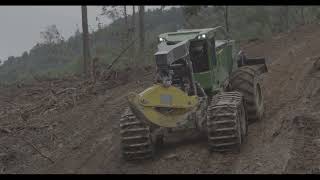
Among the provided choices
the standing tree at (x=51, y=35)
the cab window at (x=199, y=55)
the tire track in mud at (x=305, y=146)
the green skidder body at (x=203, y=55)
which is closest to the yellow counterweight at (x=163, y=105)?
the green skidder body at (x=203, y=55)

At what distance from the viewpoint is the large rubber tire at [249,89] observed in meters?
13.2

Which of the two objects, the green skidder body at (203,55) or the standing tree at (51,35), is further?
the standing tree at (51,35)

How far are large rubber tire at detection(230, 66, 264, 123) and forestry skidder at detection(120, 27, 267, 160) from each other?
0.63 m

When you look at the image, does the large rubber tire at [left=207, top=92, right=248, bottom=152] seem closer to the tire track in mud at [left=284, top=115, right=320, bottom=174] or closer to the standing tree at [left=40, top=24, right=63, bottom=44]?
the tire track in mud at [left=284, top=115, right=320, bottom=174]

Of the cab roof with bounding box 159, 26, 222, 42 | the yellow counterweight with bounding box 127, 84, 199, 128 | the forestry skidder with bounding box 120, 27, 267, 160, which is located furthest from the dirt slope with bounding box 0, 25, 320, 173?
the cab roof with bounding box 159, 26, 222, 42

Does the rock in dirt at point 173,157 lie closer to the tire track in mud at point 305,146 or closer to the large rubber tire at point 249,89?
the tire track in mud at point 305,146

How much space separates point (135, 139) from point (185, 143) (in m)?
1.36

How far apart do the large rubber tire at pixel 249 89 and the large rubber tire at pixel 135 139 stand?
291 cm

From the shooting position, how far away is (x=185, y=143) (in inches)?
474

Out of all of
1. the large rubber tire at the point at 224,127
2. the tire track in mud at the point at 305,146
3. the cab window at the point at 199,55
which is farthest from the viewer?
the cab window at the point at 199,55
